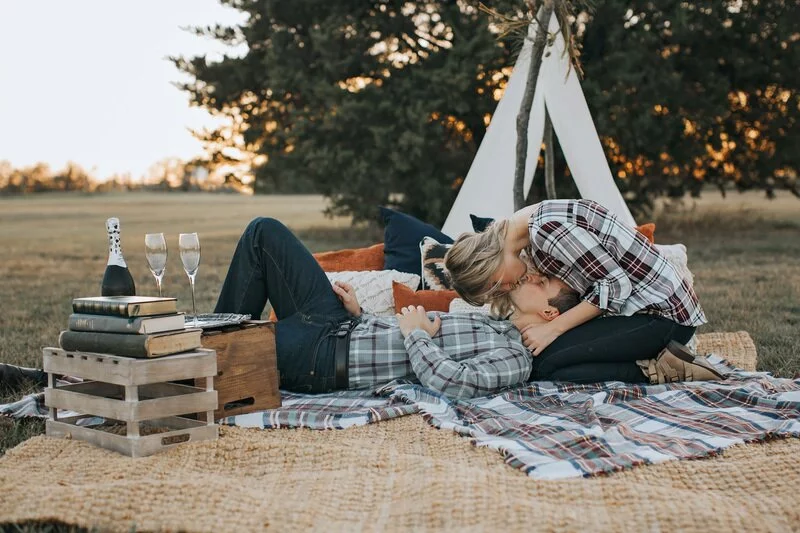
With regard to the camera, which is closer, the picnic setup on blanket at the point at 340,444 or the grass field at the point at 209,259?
the picnic setup on blanket at the point at 340,444

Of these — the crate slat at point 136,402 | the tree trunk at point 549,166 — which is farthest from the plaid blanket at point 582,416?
the tree trunk at point 549,166

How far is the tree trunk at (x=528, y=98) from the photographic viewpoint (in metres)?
6.34

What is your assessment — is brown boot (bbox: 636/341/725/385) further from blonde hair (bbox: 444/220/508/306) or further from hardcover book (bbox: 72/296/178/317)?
hardcover book (bbox: 72/296/178/317)

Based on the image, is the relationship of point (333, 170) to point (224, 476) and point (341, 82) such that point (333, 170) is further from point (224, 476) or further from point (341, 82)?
point (224, 476)

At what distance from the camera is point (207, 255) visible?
1238 cm

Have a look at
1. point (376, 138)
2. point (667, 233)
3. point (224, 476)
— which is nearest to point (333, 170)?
point (376, 138)

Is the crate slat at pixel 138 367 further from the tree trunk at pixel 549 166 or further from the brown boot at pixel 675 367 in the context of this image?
the tree trunk at pixel 549 166

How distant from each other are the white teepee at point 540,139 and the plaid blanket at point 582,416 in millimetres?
4247

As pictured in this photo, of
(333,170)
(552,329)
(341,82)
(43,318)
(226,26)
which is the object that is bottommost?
(43,318)

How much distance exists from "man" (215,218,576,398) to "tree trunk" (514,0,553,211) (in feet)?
12.1

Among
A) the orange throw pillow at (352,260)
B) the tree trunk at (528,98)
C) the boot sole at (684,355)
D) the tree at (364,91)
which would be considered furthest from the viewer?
the tree at (364,91)

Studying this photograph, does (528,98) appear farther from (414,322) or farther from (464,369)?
(464,369)

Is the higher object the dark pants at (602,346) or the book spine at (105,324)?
the book spine at (105,324)

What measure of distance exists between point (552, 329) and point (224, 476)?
143cm
